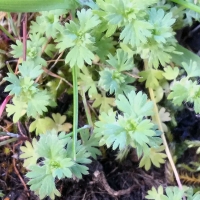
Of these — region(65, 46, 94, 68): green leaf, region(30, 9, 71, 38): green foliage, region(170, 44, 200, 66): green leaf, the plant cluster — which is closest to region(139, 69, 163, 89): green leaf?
the plant cluster

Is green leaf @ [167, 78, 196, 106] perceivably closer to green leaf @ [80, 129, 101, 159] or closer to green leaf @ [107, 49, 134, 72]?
green leaf @ [107, 49, 134, 72]

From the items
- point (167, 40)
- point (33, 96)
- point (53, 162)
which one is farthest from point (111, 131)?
point (167, 40)

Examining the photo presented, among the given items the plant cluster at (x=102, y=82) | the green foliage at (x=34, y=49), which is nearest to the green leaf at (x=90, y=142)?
the plant cluster at (x=102, y=82)

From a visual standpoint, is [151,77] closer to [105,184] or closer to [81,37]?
[81,37]

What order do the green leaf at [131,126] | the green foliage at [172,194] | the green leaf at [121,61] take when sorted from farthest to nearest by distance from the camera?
the green leaf at [121,61] < the green foliage at [172,194] < the green leaf at [131,126]

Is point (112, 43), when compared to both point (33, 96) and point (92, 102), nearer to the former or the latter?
point (92, 102)

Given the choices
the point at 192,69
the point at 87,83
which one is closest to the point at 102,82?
the point at 87,83

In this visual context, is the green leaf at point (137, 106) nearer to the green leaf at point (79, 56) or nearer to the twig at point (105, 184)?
the green leaf at point (79, 56)
